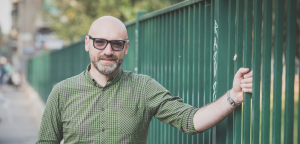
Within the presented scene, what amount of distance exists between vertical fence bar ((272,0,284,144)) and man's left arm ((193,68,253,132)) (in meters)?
0.17

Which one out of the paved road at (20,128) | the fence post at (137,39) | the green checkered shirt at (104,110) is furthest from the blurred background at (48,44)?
the green checkered shirt at (104,110)

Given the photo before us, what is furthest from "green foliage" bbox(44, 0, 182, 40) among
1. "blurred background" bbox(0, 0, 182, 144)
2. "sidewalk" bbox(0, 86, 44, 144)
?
"sidewalk" bbox(0, 86, 44, 144)

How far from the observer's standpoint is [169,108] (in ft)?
7.70

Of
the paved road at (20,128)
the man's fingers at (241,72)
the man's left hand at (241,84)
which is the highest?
the man's fingers at (241,72)

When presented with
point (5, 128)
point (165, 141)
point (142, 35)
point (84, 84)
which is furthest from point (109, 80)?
point (5, 128)

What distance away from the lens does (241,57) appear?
222cm

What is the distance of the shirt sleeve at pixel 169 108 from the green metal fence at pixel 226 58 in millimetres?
272

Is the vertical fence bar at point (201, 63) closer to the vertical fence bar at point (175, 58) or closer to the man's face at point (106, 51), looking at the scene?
the vertical fence bar at point (175, 58)

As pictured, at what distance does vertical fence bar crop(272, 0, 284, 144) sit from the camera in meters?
1.88

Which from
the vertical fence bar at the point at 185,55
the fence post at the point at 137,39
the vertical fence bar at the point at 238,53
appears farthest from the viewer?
the fence post at the point at 137,39

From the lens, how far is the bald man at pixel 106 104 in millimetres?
2361

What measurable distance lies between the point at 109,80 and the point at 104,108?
0.65ft

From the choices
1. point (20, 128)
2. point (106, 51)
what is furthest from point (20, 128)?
point (106, 51)

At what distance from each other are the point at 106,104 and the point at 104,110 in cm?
4
